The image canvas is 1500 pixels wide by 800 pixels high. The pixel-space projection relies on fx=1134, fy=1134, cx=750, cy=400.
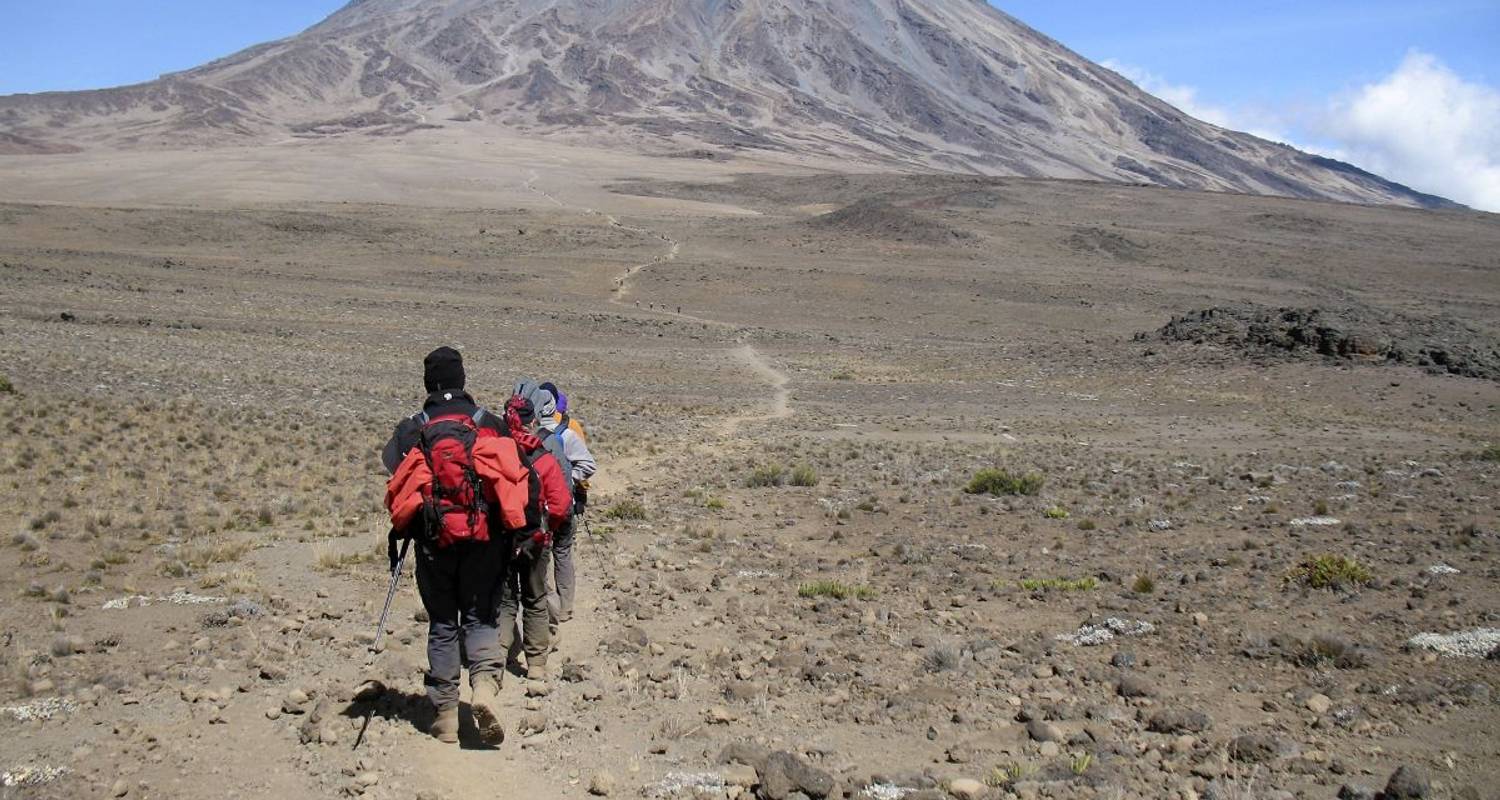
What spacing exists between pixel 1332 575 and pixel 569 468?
5612 mm

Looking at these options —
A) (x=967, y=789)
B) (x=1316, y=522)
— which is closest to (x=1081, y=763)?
(x=967, y=789)

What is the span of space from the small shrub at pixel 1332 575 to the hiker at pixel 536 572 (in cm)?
553

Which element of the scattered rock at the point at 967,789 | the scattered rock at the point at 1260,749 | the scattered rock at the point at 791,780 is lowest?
the scattered rock at the point at 791,780

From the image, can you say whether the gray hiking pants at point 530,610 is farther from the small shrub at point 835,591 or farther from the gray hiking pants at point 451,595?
the small shrub at point 835,591

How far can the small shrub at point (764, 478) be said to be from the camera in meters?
14.4

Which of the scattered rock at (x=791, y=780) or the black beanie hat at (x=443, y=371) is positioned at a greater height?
the black beanie hat at (x=443, y=371)

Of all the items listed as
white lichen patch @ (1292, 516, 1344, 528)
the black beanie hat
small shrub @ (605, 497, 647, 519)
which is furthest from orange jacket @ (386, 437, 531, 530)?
white lichen patch @ (1292, 516, 1344, 528)

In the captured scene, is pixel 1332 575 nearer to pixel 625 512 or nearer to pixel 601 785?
pixel 601 785

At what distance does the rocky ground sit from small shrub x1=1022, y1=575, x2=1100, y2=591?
4.7 inches

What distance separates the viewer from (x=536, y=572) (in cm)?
652

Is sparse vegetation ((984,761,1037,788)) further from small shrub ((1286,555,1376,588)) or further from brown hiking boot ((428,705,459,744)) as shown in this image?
small shrub ((1286,555,1376,588))

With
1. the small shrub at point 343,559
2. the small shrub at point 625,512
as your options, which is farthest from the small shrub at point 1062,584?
the small shrub at point 343,559

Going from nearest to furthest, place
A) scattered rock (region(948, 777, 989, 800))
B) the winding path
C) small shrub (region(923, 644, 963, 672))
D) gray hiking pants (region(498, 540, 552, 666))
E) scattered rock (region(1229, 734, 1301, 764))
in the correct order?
scattered rock (region(948, 777, 989, 800)) < scattered rock (region(1229, 734, 1301, 764)) < gray hiking pants (region(498, 540, 552, 666)) < small shrub (region(923, 644, 963, 672)) < the winding path

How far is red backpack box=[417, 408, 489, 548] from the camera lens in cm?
525
